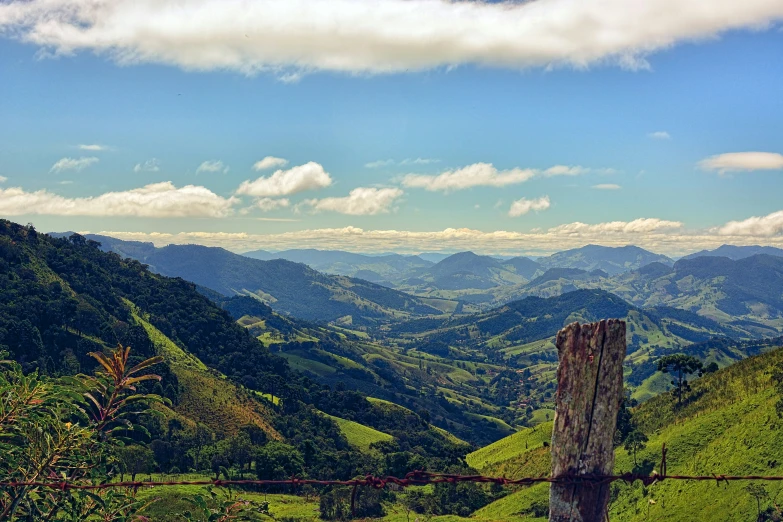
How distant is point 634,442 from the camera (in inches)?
3462

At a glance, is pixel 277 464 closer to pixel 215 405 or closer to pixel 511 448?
pixel 215 405

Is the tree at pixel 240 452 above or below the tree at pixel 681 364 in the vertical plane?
below

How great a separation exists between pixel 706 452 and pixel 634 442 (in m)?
13.8

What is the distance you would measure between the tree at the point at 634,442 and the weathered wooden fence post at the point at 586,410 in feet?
297

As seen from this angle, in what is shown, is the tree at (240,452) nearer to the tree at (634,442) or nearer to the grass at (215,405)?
the grass at (215,405)

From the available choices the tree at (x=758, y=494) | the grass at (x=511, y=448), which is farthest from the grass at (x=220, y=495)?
the tree at (x=758, y=494)

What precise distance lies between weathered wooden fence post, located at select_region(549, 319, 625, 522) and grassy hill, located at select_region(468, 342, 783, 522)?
62413mm

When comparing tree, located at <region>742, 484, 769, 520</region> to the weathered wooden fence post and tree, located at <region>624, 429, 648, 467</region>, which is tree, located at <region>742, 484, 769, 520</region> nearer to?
tree, located at <region>624, 429, 648, 467</region>

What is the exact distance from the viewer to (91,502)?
495 inches

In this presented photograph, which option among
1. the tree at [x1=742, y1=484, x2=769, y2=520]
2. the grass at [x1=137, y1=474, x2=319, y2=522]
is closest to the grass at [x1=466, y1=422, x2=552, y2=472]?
the grass at [x1=137, y1=474, x2=319, y2=522]

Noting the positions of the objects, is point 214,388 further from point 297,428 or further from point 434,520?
point 434,520

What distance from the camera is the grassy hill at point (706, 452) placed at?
62062mm

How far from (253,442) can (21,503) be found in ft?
515

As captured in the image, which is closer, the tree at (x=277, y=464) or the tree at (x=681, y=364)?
the tree at (x=681, y=364)
